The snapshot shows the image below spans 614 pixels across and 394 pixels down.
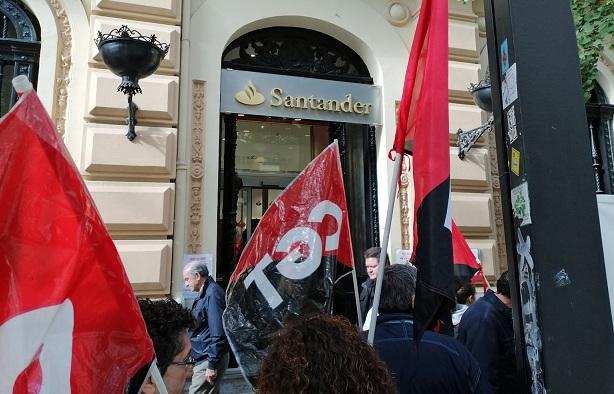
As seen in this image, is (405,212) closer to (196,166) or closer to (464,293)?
(464,293)

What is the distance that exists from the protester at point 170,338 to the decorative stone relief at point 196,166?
3544 millimetres

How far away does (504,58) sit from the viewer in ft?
6.34

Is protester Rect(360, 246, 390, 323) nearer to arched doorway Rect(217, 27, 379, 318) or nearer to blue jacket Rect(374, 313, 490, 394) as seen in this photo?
arched doorway Rect(217, 27, 379, 318)

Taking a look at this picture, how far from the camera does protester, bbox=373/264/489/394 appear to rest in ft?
6.52

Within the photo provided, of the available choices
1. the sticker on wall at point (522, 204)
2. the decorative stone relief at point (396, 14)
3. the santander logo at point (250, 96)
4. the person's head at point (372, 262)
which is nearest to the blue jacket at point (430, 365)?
the sticker on wall at point (522, 204)

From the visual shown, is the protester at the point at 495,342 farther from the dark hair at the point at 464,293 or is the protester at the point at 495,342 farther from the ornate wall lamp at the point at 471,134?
the ornate wall lamp at the point at 471,134

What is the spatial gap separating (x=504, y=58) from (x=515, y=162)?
43cm

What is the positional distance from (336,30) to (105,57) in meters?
3.19

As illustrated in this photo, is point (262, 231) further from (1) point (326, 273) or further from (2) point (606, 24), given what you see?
(2) point (606, 24)

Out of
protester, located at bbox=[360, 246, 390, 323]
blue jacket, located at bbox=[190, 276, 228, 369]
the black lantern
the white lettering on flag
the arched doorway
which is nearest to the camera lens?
the white lettering on flag

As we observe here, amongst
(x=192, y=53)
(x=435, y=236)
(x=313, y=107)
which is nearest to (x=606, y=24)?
(x=313, y=107)

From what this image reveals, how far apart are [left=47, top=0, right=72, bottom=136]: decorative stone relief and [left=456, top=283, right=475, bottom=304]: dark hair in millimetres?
4493

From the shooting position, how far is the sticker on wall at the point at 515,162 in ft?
5.88

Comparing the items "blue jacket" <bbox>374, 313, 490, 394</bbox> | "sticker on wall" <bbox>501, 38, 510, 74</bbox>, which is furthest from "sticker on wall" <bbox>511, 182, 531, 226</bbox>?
"blue jacket" <bbox>374, 313, 490, 394</bbox>
